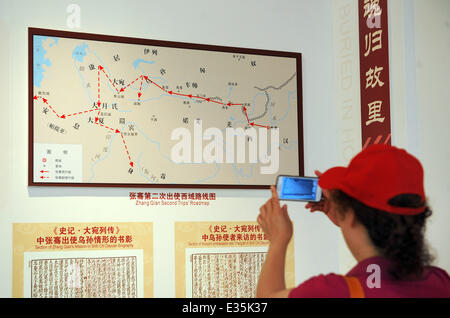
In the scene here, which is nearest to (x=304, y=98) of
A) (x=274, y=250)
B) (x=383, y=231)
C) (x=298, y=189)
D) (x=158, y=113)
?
(x=158, y=113)

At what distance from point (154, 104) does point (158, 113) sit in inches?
1.4

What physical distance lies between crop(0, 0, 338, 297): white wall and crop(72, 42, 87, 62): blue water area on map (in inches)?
2.9

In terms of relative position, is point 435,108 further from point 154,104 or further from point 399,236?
point 399,236

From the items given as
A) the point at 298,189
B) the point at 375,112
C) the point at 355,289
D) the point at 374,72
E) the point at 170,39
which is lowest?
the point at 355,289

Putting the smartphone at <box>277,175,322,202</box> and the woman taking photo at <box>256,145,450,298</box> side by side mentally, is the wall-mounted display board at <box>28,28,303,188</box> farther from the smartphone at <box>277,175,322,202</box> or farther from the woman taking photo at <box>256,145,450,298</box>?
the woman taking photo at <box>256,145,450,298</box>

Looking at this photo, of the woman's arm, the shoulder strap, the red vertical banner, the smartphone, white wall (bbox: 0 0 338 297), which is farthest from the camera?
the red vertical banner

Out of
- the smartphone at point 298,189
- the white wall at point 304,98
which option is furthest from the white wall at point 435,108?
the smartphone at point 298,189

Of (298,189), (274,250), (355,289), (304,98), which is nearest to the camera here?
(355,289)

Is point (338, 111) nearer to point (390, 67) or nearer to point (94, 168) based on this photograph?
point (390, 67)

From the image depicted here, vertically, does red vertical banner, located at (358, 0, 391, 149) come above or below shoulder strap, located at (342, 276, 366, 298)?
above

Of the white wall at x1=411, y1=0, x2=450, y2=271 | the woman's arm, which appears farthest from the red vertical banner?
the woman's arm

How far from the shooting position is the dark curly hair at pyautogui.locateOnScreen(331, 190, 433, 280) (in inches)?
37.5

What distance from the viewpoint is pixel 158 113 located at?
2.03m

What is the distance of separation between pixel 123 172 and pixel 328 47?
3.39 ft
